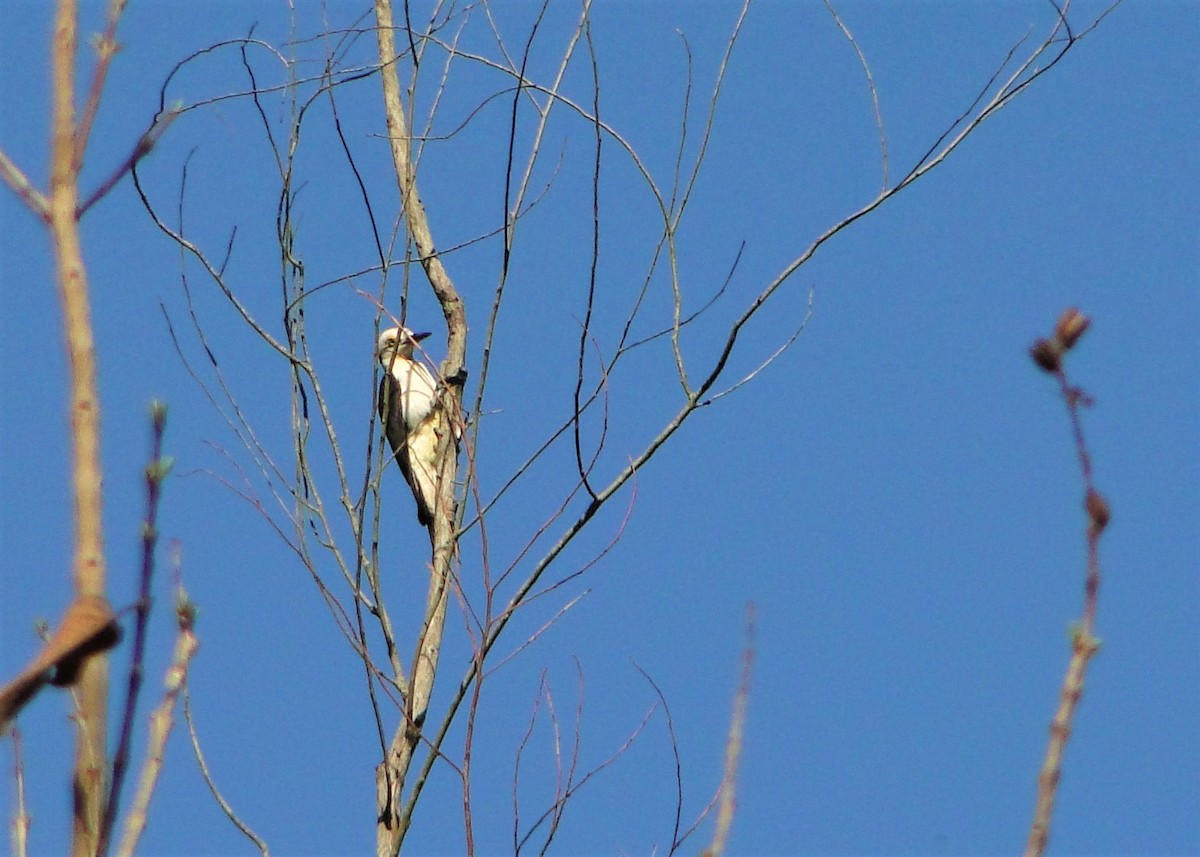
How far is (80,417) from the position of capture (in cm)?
116

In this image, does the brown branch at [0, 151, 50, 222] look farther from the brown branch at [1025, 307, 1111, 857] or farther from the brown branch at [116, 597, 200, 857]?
the brown branch at [1025, 307, 1111, 857]

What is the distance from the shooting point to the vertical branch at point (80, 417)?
109 centimetres

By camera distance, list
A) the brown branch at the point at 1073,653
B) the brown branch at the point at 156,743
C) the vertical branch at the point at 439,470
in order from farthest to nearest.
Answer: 1. the vertical branch at the point at 439,470
2. the brown branch at the point at 156,743
3. the brown branch at the point at 1073,653

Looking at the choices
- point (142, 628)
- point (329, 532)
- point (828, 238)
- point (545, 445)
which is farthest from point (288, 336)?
point (142, 628)

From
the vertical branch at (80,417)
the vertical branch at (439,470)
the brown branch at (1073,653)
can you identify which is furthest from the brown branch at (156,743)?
the vertical branch at (439,470)

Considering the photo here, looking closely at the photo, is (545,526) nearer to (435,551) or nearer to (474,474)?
(474,474)

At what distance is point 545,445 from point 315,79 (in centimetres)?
126

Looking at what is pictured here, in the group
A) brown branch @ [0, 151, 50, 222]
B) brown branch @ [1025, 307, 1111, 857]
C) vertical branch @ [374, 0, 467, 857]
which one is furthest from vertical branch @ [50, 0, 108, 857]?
vertical branch @ [374, 0, 467, 857]

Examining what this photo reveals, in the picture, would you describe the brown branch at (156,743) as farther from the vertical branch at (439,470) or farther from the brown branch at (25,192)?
the vertical branch at (439,470)

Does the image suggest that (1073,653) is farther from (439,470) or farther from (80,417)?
(439,470)

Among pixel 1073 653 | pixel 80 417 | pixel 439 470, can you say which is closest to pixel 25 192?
pixel 80 417

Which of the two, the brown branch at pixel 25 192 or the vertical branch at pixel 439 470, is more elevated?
the vertical branch at pixel 439 470

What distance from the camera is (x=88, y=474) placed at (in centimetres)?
112

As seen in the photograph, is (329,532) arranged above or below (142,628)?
above
